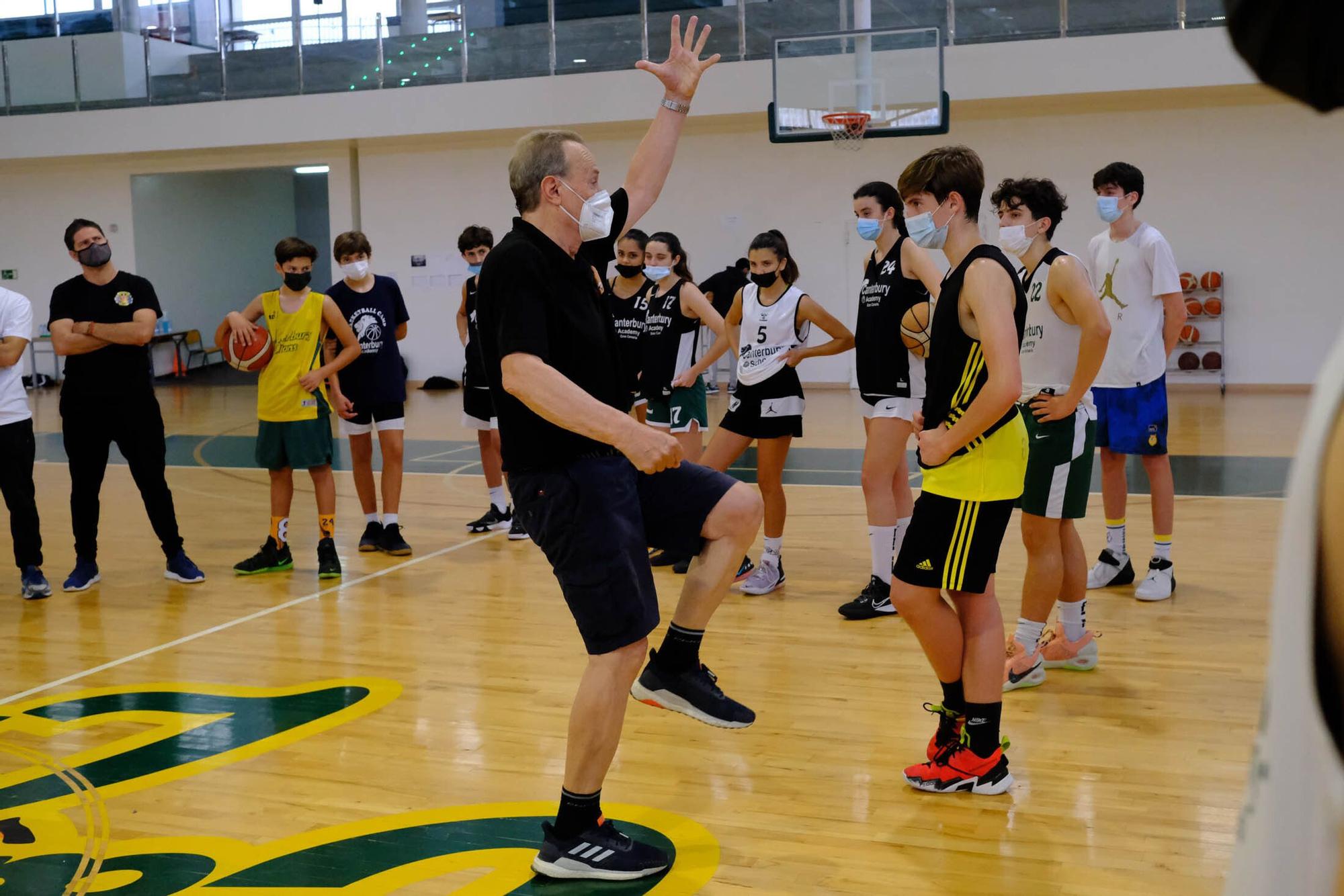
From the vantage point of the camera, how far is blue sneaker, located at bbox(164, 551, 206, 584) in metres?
6.45

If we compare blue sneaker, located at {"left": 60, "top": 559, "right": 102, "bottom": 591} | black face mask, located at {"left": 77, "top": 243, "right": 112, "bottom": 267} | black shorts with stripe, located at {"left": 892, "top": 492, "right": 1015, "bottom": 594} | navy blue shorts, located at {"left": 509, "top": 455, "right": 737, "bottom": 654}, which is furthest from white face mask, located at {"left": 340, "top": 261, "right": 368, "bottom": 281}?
black shorts with stripe, located at {"left": 892, "top": 492, "right": 1015, "bottom": 594}

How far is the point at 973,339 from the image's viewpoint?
3295 millimetres

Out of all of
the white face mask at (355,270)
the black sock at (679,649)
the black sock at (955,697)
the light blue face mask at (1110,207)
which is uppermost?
the light blue face mask at (1110,207)

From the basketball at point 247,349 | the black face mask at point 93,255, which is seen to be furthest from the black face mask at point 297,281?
the black face mask at point 93,255

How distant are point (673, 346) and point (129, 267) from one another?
51.8ft

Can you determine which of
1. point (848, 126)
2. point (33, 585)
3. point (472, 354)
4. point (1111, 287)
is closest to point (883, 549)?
point (1111, 287)

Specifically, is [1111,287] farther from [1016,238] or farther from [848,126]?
[848,126]

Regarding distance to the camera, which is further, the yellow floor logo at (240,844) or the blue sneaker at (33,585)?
the blue sneaker at (33,585)

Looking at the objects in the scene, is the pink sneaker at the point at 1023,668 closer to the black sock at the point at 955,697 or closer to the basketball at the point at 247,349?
the black sock at the point at 955,697

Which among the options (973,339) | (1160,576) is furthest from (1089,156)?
(973,339)

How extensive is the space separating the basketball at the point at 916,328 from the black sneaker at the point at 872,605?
1.05 m

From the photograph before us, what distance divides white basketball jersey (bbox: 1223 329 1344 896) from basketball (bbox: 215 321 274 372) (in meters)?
6.08

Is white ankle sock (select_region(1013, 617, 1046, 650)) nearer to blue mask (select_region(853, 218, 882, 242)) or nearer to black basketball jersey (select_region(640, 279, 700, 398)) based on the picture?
blue mask (select_region(853, 218, 882, 242))

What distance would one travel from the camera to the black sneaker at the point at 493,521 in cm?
772
